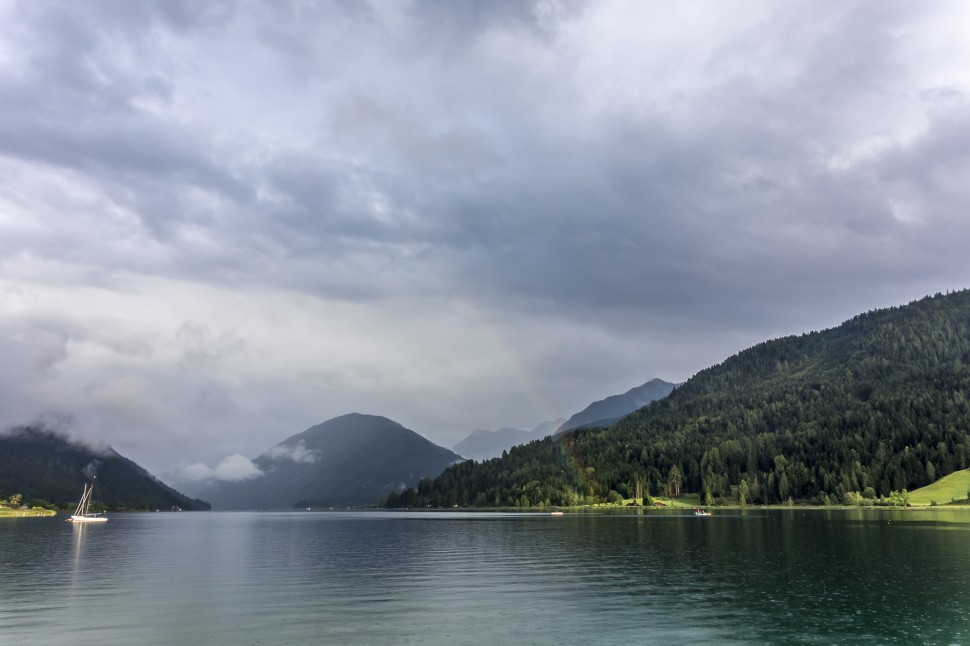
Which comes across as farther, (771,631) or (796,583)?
(796,583)

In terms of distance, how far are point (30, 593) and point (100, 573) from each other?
21.8m

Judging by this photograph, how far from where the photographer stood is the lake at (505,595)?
174 feet

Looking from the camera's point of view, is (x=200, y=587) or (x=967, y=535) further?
(x=967, y=535)

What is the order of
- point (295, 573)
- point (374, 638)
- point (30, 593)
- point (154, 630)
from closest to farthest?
point (374, 638) < point (154, 630) < point (30, 593) < point (295, 573)

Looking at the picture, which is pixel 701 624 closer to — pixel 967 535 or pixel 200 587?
pixel 200 587

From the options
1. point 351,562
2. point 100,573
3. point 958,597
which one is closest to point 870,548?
point 958,597

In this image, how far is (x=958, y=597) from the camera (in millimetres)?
66625

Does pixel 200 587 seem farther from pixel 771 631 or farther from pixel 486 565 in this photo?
pixel 771 631

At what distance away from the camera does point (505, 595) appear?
71750mm

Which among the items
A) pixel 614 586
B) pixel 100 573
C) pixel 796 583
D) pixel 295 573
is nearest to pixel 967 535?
pixel 796 583

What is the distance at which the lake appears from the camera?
53031 mm

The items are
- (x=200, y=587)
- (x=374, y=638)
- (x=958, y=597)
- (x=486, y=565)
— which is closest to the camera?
(x=374, y=638)

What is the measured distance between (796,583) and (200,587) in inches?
2951

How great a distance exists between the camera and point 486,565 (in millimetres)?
101750
